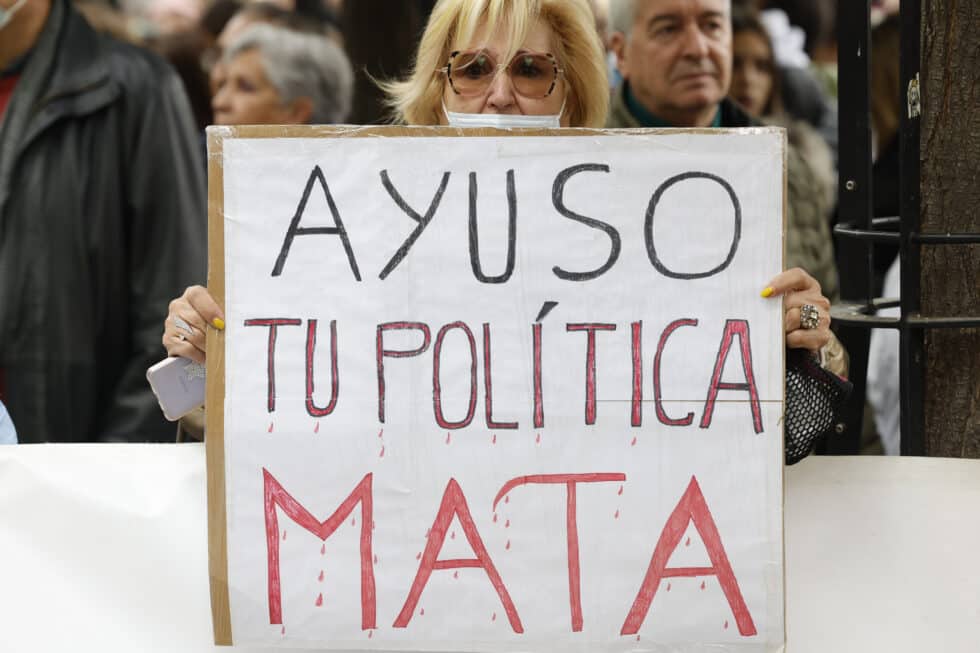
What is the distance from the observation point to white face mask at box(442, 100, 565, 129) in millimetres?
2256

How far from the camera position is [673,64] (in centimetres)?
421

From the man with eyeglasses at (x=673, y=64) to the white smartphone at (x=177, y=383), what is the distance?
2.34 m

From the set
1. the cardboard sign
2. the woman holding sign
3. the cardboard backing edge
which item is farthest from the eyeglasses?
the cardboard backing edge

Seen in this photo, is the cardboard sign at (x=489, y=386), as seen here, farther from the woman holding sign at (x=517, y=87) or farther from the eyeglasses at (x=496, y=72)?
Result: the eyeglasses at (x=496, y=72)

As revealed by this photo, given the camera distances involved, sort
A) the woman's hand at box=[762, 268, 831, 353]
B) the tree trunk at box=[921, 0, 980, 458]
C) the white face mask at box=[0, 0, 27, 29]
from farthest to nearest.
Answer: the white face mask at box=[0, 0, 27, 29], the tree trunk at box=[921, 0, 980, 458], the woman's hand at box=[762, 268, 831, 353]

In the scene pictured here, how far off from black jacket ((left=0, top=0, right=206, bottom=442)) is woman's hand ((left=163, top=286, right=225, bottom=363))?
2.32 meters

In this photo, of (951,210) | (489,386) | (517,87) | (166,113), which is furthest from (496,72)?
(166,113)

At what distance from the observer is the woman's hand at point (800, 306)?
1.99m

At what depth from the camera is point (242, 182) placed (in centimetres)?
205

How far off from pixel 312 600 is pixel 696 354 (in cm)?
69

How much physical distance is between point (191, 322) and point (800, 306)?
0.93m

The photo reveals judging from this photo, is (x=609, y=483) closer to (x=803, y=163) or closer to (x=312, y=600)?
(x=312, y=600)

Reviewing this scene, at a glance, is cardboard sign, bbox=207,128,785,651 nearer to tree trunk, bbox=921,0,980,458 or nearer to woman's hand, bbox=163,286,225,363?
woman's hand, bbox=163,286,225,363

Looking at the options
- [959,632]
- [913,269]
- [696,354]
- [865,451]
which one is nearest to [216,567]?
[696,354]
